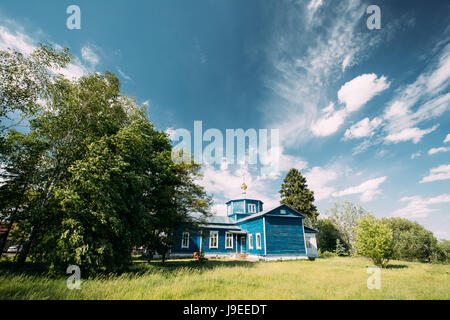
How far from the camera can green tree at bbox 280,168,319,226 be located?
33219mm

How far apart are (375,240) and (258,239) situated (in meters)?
11.3

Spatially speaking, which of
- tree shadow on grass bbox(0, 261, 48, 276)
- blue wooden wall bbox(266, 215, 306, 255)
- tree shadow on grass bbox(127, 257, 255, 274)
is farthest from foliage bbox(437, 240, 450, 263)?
tree shadow on grass bbox(0, 261, 48, 276)

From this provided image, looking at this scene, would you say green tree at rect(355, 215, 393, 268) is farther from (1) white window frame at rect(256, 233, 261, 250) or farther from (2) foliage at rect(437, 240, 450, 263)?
(2) foliage at rect(437, 240, 450, 263)

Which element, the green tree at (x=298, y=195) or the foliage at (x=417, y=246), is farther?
the green tree at (x=298, y=195)

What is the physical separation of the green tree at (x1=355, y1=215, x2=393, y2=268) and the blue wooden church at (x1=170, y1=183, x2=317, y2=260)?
25.3ft

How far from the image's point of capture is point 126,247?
9562 millimetres

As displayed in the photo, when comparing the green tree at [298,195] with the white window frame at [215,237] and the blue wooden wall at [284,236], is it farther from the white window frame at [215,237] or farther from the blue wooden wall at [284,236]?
the white window frame at [215,237]

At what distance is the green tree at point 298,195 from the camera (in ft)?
109

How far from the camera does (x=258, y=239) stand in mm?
21453

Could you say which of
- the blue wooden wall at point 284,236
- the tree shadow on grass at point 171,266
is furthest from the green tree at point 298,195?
the tree shadow on grass at point 171,266

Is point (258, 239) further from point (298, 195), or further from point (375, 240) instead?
point (298, 195)

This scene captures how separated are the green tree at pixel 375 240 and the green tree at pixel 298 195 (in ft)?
59.7

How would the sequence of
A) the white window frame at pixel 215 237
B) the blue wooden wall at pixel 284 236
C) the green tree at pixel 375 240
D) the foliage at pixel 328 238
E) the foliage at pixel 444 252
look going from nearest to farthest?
the green tree at pixel 375 240, the blue wooden wall at pixel 284 236, the white window frame at pixel 215 237, the foliage at pixel 444 252, the foliage at pixel 328 238
